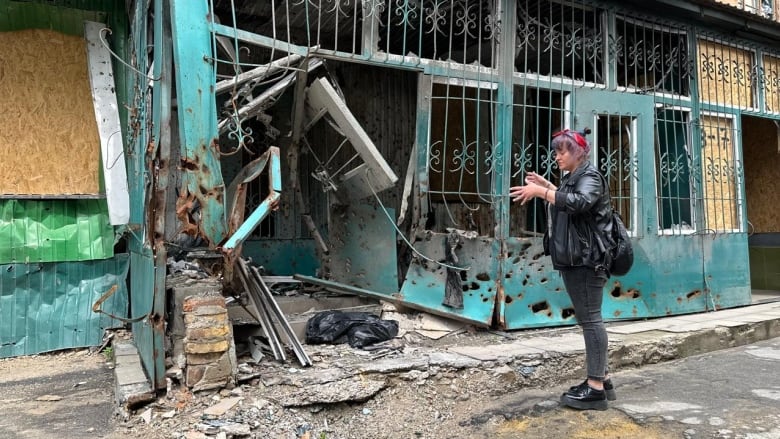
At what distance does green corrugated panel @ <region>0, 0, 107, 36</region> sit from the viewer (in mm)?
5684

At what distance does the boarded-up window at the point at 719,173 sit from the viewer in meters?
6.74

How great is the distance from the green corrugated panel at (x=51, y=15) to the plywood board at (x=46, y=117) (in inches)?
2.9

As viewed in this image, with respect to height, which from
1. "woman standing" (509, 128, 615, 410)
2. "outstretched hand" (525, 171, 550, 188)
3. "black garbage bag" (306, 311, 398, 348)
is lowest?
"black garbage bag" (306, 311, 398, 348)

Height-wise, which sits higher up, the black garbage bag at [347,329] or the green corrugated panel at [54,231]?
the green corrugated panel at [54,231]

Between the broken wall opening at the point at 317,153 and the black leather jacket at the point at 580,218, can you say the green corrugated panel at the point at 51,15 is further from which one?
the black leather jacket at the point at 580,218

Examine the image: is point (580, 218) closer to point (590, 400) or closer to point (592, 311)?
point (592, 311)

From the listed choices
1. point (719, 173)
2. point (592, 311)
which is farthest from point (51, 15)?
point (719, 173)

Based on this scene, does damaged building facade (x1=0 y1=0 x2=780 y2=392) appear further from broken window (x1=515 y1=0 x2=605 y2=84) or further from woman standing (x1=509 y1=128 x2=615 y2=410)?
woman standing (x1=509 y1=128 x2=615 y2=410)

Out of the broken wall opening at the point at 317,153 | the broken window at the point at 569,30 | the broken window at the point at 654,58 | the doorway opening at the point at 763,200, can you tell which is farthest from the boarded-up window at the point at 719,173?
the broken wall opening at the point at 317,153

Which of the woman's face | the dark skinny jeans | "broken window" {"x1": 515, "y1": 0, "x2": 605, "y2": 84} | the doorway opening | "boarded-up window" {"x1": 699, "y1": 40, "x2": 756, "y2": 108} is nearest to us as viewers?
the dark skinny jeans

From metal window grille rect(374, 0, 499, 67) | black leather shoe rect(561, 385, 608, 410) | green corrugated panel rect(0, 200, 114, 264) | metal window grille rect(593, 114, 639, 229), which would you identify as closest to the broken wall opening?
metal window grille rect(374, 0, 499, 67)

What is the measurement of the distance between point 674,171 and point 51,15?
7.14 m

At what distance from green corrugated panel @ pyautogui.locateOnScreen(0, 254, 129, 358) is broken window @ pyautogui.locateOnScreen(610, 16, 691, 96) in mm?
6127

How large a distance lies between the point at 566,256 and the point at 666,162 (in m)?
3.61
